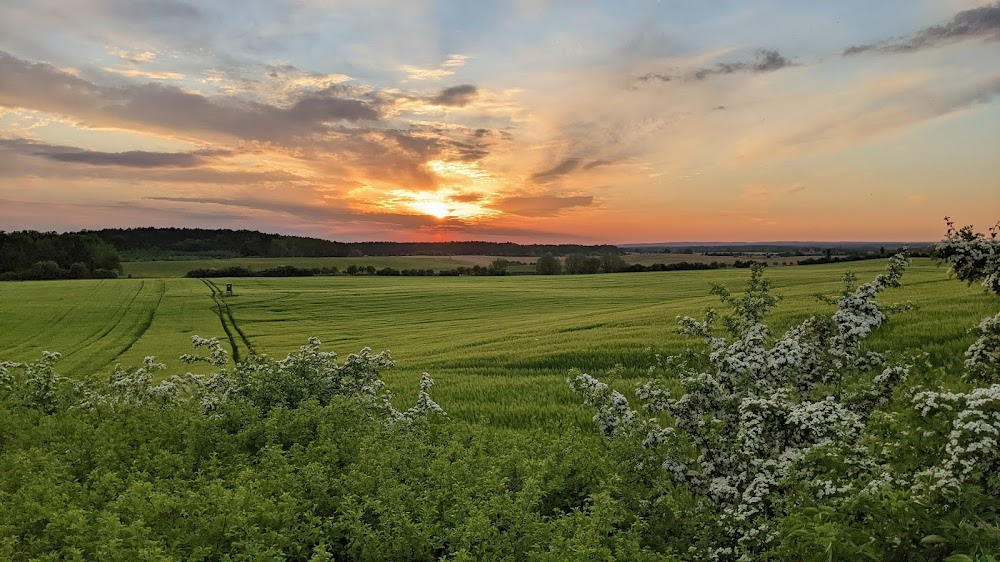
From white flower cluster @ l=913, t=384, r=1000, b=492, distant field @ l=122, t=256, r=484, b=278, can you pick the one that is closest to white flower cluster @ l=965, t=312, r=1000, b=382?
white flower cluster @ l=913, t=384, r=1000, b=492

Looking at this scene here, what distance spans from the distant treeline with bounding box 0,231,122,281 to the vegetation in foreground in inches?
4327

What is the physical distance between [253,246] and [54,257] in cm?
5051

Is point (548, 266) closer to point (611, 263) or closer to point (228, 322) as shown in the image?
point (611, 263)

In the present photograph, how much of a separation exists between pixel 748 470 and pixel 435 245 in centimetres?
16942

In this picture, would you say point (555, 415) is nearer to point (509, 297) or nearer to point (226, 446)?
point (226, 446)

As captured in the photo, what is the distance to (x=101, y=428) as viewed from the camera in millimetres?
9852

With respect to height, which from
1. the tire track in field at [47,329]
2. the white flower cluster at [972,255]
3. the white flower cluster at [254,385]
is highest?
the white flower cluster at [972,255]

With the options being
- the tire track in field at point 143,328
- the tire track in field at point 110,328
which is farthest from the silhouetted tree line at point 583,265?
the tire track in field at point 110,328

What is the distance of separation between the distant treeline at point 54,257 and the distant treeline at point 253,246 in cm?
4005

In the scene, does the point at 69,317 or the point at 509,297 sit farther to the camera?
the point at 509,297

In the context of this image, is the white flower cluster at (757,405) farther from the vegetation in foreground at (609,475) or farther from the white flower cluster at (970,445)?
the white flower cluster at (970,445)

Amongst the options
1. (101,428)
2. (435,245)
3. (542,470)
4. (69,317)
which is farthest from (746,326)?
(435,245)

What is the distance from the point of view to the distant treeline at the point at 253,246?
150500 millimetres

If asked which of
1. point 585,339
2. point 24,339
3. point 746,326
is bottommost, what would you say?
point 24,339
